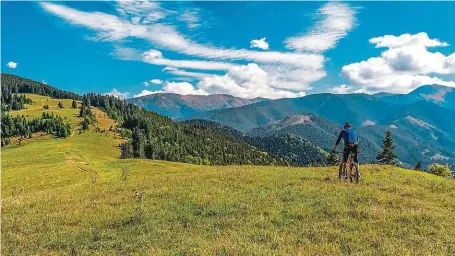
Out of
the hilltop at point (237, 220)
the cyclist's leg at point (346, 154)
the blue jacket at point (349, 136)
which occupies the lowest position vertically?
the hilltop at point (237, 220)

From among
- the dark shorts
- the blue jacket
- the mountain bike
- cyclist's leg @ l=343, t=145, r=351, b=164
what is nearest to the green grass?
the mountain bike

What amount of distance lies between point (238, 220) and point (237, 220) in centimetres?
6

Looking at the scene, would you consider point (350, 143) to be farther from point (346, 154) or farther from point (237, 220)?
point (237, 220)

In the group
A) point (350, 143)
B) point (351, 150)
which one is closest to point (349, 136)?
point (350, 143)

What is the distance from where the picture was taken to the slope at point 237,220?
43.3 ft

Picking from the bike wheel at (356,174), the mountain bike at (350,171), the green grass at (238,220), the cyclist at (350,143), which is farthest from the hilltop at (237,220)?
the cyclist at (350,143)

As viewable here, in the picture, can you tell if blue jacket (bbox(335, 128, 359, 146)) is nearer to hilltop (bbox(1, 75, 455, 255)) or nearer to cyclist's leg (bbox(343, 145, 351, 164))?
cyclist's leg (bbox(343, 145, 351, 164))

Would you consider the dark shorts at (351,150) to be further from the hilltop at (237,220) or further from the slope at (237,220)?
the hilltop at (237,220)

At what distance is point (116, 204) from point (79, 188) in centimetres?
910

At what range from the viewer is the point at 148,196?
22.9 metres

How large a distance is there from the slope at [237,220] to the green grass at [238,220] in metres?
0.05

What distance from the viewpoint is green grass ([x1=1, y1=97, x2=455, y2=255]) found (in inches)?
519

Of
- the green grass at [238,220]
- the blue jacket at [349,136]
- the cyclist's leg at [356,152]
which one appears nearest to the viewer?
the green grass at [238,220]

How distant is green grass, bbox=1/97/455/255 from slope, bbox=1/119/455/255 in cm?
5
